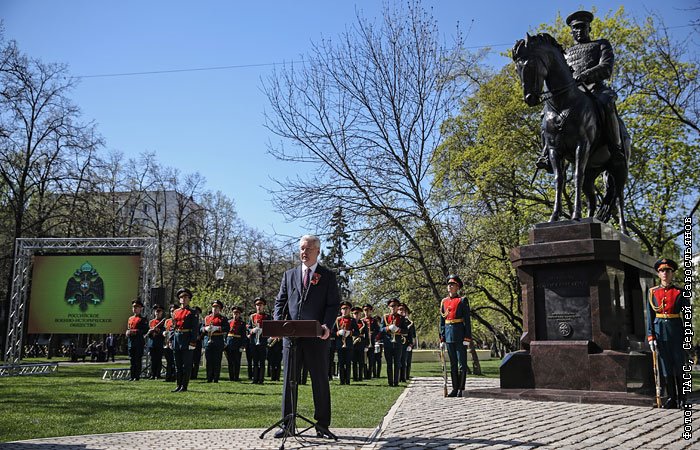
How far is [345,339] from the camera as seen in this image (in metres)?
16.2

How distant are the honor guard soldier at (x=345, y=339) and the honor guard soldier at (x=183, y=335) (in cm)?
368

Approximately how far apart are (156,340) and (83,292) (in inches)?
162

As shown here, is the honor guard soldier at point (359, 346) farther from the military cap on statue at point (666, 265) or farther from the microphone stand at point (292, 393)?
the microphone stand at point (292, 393)

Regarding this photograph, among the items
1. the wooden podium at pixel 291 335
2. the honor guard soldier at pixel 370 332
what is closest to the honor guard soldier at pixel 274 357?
the honor guard soldier at pixel 370 332

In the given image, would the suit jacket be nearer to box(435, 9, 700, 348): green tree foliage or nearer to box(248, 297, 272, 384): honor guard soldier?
box(248, 297, 272, 384): honor guard soldier

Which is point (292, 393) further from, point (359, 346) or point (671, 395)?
point (359, 346)

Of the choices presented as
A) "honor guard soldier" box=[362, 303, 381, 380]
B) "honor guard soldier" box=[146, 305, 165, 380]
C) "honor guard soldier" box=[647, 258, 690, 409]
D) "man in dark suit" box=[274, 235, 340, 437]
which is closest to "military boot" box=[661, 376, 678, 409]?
"honor guard soldier" box=[647, 258, 690, 409]

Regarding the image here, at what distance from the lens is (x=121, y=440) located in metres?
6.22

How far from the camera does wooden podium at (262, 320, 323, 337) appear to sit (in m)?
5.79

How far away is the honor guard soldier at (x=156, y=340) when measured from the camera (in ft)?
56.1

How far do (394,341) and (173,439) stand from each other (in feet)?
33.6

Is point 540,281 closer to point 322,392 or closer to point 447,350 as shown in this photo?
point 447,350

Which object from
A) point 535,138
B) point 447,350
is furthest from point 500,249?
point 447,350

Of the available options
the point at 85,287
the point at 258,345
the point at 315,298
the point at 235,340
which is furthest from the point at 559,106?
the point at 85,287
